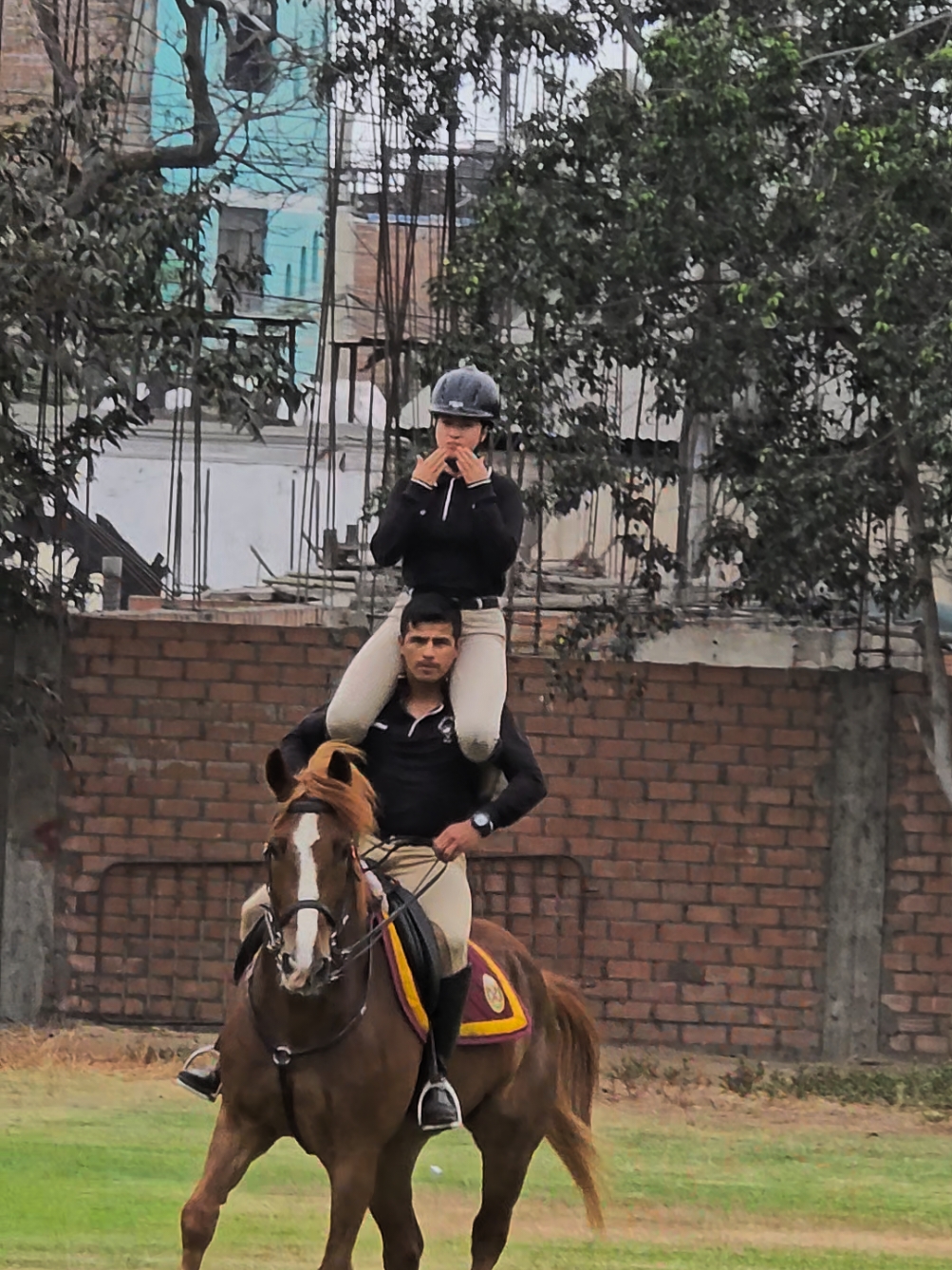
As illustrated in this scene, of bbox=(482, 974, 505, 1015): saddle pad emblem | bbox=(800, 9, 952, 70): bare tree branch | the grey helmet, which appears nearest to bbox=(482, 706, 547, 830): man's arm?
bbox=(482, 974, 505, 1015): saddle pad emblem

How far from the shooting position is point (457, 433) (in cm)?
664

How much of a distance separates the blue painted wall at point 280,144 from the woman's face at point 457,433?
22.0 feet

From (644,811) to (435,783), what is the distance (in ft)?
21.4

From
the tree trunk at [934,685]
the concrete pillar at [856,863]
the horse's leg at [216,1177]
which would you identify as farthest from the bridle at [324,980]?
the concrete pillar at [856,863]

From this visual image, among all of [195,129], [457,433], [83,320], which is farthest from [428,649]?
[195,129]

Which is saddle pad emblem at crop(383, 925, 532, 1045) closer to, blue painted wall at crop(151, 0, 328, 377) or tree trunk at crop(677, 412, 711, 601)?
tree trunk at crop(677, 412, 711, 601)

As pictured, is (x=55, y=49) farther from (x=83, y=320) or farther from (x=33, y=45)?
(x=33, y=45)

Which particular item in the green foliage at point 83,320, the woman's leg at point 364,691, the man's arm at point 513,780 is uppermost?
the green foliage at point 83,320

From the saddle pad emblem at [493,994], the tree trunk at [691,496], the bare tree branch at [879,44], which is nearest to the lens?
the saddle pad emblem at [493,994]

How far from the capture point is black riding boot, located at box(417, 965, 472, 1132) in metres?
6.20

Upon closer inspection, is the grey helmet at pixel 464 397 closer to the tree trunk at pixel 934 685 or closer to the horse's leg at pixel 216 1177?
the horse's leg at pixel 216 1177

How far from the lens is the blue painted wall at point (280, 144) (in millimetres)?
14594

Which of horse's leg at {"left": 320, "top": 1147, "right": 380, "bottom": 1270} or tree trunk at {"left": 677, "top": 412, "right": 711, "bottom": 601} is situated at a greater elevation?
tree trunk at {"left": 677, "top": 412, "right": 711, "bottom": 601}

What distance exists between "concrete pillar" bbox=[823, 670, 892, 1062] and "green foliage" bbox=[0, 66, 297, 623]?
3.78 m
